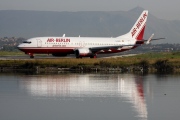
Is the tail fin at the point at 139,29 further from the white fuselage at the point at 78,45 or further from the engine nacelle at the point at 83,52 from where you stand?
the engine nacelle at the point at 83,52

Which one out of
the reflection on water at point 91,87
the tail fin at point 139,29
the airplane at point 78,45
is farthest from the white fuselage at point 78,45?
the reflection on water at point 91,87

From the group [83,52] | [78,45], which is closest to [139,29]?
[78,45]

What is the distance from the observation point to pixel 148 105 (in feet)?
116

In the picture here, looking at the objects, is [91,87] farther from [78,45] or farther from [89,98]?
[78,45]

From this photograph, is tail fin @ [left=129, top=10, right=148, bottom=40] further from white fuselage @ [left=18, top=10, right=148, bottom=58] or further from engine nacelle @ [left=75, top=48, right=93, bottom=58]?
engine nacelle @ [left=75, top=48, right=93, bottom=58]

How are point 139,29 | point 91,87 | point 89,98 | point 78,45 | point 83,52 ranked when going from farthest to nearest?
point 139,29 < point 78,45 < point 83,52 < point 91,87 < point 89,98

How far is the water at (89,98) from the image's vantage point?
3159 cm

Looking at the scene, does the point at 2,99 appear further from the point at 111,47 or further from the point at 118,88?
the point at 111,47

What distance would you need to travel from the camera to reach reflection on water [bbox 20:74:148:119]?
39006 mm

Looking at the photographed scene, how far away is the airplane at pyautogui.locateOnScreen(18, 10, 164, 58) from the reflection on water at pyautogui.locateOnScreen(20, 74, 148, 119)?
2559 centimetres

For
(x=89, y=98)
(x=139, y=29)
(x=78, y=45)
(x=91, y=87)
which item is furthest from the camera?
(x=139, y=29)

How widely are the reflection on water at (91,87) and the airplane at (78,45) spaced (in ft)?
84.0

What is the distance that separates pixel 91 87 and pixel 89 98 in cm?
726

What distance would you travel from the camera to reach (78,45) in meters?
82.5
